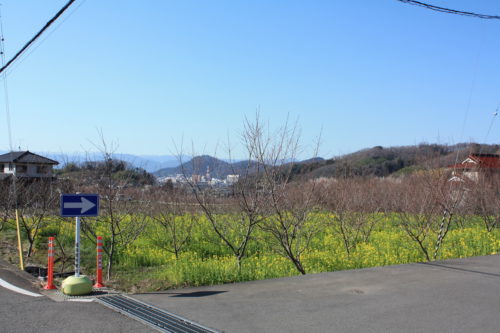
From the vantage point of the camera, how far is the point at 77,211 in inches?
282

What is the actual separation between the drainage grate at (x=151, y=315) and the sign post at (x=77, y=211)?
492 millimetres

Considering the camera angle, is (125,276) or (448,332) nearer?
(448,332)

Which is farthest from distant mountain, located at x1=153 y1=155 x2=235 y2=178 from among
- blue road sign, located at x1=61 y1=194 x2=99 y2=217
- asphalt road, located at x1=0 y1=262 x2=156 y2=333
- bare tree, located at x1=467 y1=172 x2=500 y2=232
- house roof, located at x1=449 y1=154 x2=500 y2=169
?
bare tree, located at x1=467 y1=172 x2=500 y2=232

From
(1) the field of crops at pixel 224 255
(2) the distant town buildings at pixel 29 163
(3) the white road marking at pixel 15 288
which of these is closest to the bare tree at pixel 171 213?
(1) the field of crops at pixel 224 255

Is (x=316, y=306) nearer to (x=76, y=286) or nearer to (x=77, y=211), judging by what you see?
(x=76, y=286)

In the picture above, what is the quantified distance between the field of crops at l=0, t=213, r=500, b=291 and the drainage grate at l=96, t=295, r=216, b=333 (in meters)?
1.37

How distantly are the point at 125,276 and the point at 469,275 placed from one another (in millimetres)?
7390

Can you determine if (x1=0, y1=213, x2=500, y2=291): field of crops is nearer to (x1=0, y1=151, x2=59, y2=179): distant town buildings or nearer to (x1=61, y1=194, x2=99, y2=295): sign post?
(x1=61, y1=194, x2=99, y2=295): sign post

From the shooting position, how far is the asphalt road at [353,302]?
203 inches

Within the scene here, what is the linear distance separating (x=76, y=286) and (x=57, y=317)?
4.06ft

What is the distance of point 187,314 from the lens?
5645 mm

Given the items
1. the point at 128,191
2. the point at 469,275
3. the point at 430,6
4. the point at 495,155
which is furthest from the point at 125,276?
the point at 495,155

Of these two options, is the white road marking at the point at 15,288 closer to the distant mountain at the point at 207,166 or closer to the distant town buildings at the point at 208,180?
the distant town buildings at the point at 208,180

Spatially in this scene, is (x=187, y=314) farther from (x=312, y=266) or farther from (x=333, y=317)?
(x=312, y=266)
